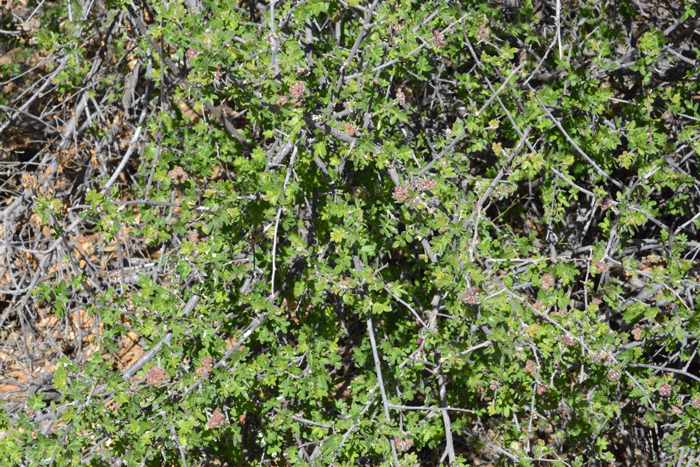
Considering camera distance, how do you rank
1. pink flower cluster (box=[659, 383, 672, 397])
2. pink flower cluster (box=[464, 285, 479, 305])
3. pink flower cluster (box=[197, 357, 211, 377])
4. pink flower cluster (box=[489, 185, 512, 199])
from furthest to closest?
1. pink flower cluster (box=[659, 383, 672, 397])
2. pink flower cluster (box=[489, 185, 512, 199])
3. pink flower cluster (box=[197, 357, 211, 377])
4. pink flower cluster (box=[464, 285, 479, 305])

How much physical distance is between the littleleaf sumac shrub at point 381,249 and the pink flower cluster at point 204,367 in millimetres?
55

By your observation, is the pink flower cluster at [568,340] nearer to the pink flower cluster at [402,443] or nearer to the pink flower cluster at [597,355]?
the pink flower cluster at [597,355]

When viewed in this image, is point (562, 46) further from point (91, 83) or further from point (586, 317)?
point (91, 83)

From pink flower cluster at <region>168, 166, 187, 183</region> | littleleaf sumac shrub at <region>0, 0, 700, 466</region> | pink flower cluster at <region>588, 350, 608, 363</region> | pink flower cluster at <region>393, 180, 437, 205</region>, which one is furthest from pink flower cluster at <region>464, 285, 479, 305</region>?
pink flower cluster at <region>168, 166, 187, 183</region>

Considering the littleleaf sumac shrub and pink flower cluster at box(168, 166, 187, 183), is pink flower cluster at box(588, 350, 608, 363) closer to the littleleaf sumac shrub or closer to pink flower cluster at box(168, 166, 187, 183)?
the littleleaf sumac shrub

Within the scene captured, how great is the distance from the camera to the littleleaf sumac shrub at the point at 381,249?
7.95 ft

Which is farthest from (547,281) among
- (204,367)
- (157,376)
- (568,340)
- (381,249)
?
(157,376)

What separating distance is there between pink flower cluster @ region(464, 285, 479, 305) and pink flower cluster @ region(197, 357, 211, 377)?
3.42ft

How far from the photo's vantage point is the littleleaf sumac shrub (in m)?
2.42

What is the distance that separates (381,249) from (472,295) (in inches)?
23.0

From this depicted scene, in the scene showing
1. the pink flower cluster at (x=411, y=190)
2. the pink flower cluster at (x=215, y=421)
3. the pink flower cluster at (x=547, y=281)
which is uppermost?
the pink flower cluster at (x=411, y=190)

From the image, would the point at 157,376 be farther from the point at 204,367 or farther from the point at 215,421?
the point at 215,421

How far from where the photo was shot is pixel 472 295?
2.28 meters

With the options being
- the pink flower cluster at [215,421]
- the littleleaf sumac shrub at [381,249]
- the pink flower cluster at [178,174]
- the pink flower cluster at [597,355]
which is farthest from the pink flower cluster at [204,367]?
the pink flower cluster at [597,355]
